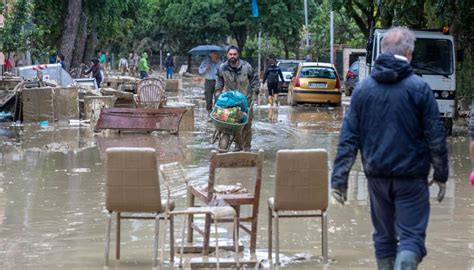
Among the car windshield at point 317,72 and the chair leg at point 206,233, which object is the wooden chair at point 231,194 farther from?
the car windshield at point 317,72

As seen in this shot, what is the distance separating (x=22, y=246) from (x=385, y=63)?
4.23m

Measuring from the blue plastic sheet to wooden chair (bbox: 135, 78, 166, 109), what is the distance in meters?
9.23

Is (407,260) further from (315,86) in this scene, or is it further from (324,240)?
(315,86)

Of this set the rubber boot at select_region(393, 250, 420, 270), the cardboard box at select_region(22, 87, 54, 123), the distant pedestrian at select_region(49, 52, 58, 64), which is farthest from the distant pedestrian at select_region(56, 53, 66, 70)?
the rubber boot at select_region(393, 250, 420, 270)

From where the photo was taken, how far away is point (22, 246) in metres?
9.17

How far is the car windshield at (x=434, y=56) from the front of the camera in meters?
21.3

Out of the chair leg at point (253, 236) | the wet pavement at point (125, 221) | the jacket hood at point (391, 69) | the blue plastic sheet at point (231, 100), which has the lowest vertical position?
the wet pavement at point (125, 221)

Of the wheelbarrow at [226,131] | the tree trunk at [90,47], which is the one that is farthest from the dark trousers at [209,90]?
the tree trunk at [90,47]

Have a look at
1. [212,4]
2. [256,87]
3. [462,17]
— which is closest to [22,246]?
[256,87]

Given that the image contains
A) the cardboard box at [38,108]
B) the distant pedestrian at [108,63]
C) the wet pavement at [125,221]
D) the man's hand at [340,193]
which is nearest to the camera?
the man's hand at [340,193]

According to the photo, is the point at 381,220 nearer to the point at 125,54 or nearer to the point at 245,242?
the point at 245,242

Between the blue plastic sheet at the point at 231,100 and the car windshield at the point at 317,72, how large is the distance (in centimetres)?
1758

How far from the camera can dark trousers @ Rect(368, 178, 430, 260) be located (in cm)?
635

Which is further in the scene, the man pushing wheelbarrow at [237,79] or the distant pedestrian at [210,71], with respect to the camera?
the distant pedestrian at [210,71]
